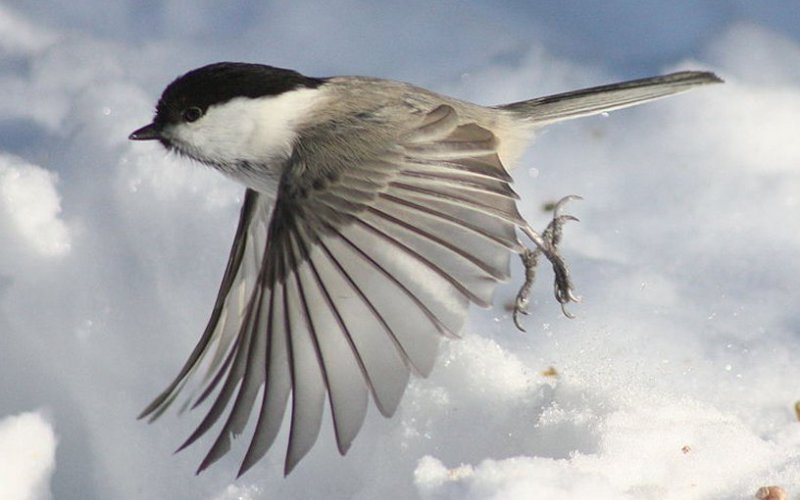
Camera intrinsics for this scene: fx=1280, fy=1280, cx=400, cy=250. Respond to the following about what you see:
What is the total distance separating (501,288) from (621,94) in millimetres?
362

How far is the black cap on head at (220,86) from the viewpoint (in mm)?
1432

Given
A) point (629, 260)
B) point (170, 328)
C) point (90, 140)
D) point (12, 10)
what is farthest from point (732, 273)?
point (12, 10)

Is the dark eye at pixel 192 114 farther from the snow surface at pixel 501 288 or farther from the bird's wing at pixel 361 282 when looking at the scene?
the snow surface at pixel 501 288

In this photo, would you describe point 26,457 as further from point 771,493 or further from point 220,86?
point 771,493

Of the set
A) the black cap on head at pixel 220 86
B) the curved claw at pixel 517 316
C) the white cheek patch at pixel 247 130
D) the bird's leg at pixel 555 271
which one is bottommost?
the curved claw at pixel 517 316

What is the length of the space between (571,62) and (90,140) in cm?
87

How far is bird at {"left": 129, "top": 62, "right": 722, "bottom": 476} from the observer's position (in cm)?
118

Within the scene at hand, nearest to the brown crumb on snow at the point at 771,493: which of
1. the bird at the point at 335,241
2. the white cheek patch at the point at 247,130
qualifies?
the bird at the point at 335,241

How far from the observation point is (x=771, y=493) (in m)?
1.25

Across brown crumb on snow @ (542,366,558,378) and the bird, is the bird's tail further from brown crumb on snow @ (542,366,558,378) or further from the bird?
brown crumb on snow @ (542,366,558,378)

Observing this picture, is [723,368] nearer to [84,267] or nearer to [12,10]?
[84,267]

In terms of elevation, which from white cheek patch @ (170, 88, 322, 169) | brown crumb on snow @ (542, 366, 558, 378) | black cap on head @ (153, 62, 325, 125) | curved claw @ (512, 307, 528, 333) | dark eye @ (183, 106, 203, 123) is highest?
black cap on head @ (153, 62, 325, 125)

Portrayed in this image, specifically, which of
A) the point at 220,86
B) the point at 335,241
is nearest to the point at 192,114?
the point at 220,86

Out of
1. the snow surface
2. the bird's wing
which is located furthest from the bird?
the snow surface
